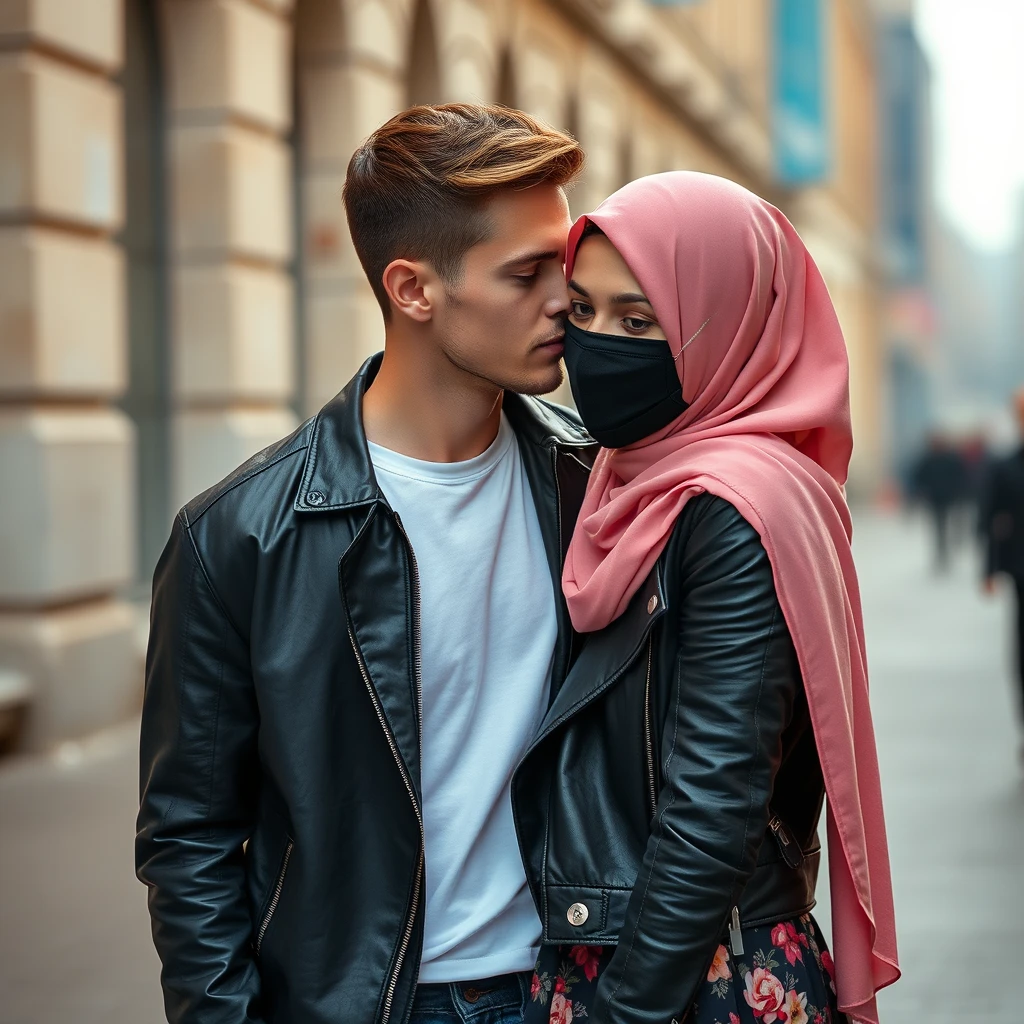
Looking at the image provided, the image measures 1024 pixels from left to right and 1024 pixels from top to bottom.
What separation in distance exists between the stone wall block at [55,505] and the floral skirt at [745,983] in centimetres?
564

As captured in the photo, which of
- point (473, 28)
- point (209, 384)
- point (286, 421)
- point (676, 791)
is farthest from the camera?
point (473, 28)

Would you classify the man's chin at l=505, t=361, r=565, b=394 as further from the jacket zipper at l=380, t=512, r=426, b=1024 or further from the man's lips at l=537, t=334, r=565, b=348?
the jacket zipper at l=380, t=512, r=426, b=1024

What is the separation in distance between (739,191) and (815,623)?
0.59 meters

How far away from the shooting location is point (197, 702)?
2.04 m

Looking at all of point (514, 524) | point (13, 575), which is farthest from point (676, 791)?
point (13, 575)

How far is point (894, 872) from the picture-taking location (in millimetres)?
5777

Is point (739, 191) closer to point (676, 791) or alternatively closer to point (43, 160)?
point (676, 791)

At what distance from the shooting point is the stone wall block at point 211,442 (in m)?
9.29

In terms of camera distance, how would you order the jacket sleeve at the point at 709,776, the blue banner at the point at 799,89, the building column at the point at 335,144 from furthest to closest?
1. the blue banner at the point at 799,89
2. the building column at the point at 335,144
3. the jacket sleeve at the point at 709,776

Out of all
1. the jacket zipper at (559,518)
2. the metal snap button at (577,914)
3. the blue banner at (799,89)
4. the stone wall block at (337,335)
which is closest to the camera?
the metal snap button at (577,914)

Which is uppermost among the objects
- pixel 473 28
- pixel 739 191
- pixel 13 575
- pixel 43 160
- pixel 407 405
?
pixel 473 28

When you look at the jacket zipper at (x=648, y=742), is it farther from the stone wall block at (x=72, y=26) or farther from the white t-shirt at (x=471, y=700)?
the stone wall block at (x=72, y=26)

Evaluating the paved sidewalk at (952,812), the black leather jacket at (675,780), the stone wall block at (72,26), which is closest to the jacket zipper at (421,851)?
the black leather jacket at (675,780)

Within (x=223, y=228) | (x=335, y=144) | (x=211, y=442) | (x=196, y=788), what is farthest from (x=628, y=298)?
(x=335, y=144)
